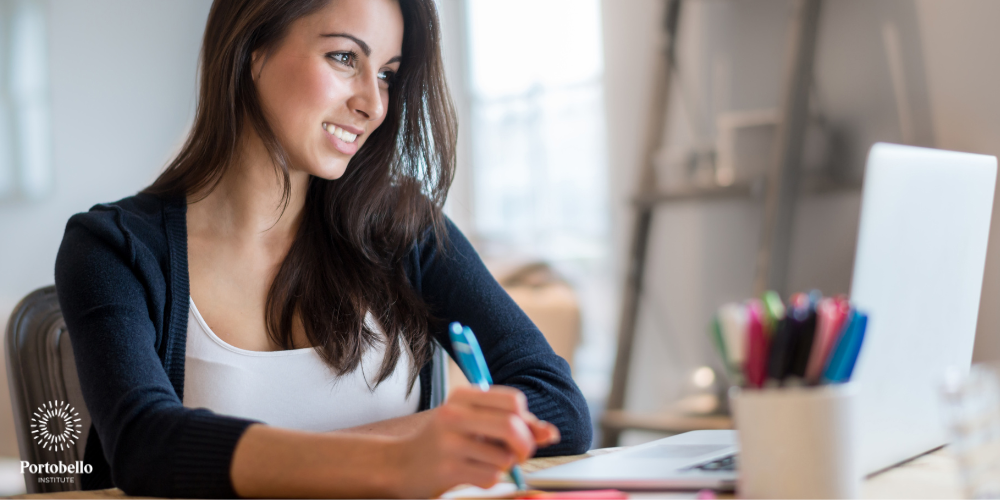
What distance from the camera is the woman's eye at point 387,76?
1.24m

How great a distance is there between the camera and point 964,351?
2.39ft

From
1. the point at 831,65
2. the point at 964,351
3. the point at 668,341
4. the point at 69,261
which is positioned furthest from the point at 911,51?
the point at 69,261

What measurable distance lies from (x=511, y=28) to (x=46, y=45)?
1.71 metres

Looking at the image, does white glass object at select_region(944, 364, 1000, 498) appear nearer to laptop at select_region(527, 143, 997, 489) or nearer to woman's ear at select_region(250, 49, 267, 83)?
laptop at select_region(527, 143, 997, 489)

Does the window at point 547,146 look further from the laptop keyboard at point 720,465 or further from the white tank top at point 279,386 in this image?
the laptop keyboard at point 720,465

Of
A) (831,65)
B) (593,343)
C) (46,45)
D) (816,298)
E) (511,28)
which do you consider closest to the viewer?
(816,298)

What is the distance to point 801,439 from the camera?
500mm

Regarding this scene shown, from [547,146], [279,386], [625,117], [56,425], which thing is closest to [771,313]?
[279,386]

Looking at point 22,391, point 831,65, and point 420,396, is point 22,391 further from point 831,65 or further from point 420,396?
point 831,65

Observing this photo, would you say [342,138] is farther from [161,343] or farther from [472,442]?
[472,442]

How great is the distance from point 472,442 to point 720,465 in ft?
0.78

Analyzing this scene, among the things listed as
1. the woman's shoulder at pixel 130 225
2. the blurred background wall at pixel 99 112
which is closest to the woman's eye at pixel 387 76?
the woman's shoulder at pixel 130 225

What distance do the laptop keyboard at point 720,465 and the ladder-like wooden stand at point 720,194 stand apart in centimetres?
136

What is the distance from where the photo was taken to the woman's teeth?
114cm
